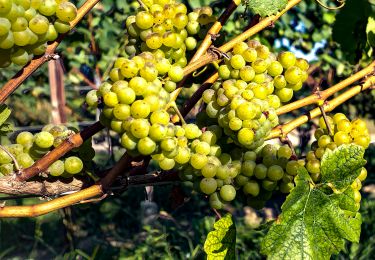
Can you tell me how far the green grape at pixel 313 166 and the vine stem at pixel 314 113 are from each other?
0.08 metres

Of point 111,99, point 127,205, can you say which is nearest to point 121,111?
point 111,99

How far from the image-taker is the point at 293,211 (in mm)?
894

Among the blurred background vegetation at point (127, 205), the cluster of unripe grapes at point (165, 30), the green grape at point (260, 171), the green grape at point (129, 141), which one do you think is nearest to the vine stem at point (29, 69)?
the cluster of unripe grapes at point (165, 30)

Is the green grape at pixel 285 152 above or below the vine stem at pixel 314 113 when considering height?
below

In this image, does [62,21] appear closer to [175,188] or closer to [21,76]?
[21,76]

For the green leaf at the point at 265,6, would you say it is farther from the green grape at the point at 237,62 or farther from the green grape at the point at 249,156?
the green grape at the point at 249,156

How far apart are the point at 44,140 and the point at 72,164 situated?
68 mm

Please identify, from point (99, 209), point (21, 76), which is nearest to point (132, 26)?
point (21, 76)

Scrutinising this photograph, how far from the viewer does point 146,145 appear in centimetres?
81

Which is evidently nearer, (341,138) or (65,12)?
(65,12)

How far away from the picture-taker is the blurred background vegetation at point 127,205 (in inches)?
125

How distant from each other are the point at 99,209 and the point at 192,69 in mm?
4048

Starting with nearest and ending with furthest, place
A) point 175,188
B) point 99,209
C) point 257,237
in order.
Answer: point 175,188
point 257,237
point 99,209

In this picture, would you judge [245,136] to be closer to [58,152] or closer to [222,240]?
[222,240]
